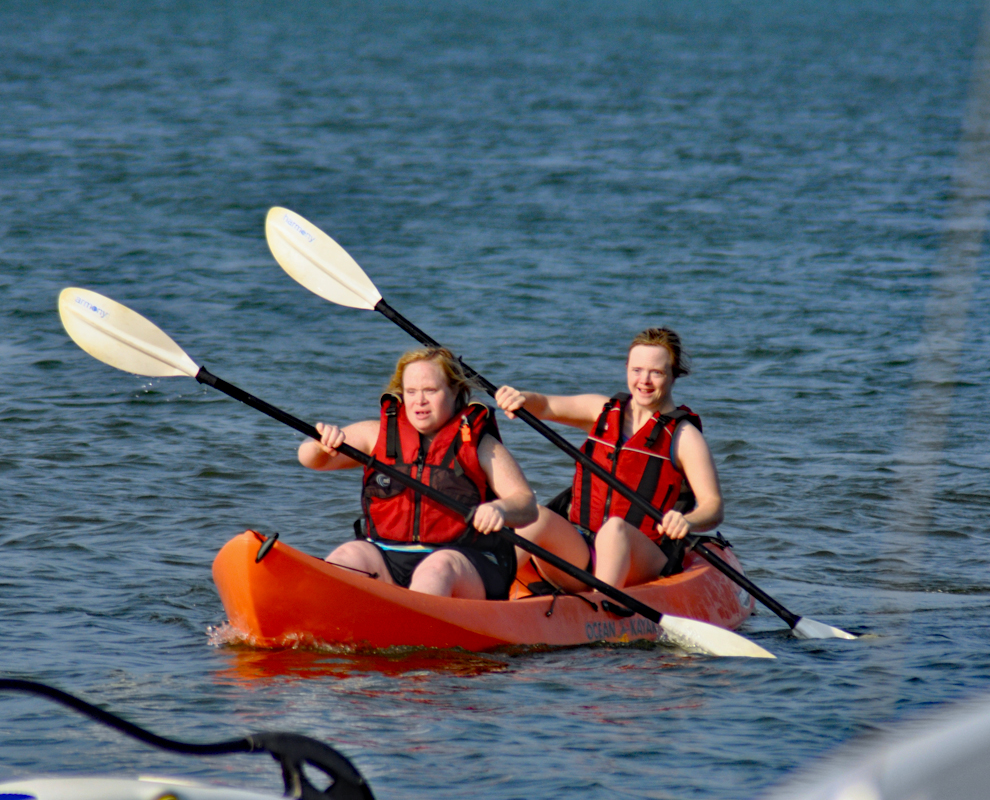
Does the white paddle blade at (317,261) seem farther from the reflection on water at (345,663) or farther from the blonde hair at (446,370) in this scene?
the reflection on water at (345,663)

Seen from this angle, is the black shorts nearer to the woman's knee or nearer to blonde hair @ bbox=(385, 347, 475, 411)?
the woman's knee

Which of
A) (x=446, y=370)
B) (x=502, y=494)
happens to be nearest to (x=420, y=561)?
(x=502, y=494)

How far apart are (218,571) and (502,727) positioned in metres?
1.03

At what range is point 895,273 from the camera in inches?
467

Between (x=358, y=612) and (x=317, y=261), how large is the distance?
75.8 inches

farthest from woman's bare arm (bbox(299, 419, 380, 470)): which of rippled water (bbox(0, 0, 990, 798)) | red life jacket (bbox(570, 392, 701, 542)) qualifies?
red life jacket (bbox(570, 392, 701, 542))

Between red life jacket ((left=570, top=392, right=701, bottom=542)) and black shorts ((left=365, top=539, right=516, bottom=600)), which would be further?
red life jacket ((left=570, top=392, right=701, bottom=542))

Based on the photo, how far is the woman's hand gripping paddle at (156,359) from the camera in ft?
14.9

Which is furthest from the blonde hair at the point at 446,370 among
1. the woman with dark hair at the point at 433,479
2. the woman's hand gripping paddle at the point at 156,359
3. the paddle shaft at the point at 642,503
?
the woman's hand gripping paddle at the point at 156,359

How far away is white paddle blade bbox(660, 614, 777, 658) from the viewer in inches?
179

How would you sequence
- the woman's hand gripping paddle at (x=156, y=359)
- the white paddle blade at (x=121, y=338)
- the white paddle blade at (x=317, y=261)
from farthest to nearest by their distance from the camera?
the white paddle blade at (x=317, y=261)
the white paddle blade at (x=121, y=338)
the woman's hand gripping paddle at (x=156, y=359)

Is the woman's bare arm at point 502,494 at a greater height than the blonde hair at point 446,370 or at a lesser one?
lesser

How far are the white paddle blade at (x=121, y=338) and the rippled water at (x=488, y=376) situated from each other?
90 centimetres

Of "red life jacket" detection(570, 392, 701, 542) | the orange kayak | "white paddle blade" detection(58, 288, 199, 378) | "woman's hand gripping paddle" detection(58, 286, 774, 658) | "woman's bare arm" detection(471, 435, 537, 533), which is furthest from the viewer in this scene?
"red life jacket" detection(570, 392, 701, 542)
